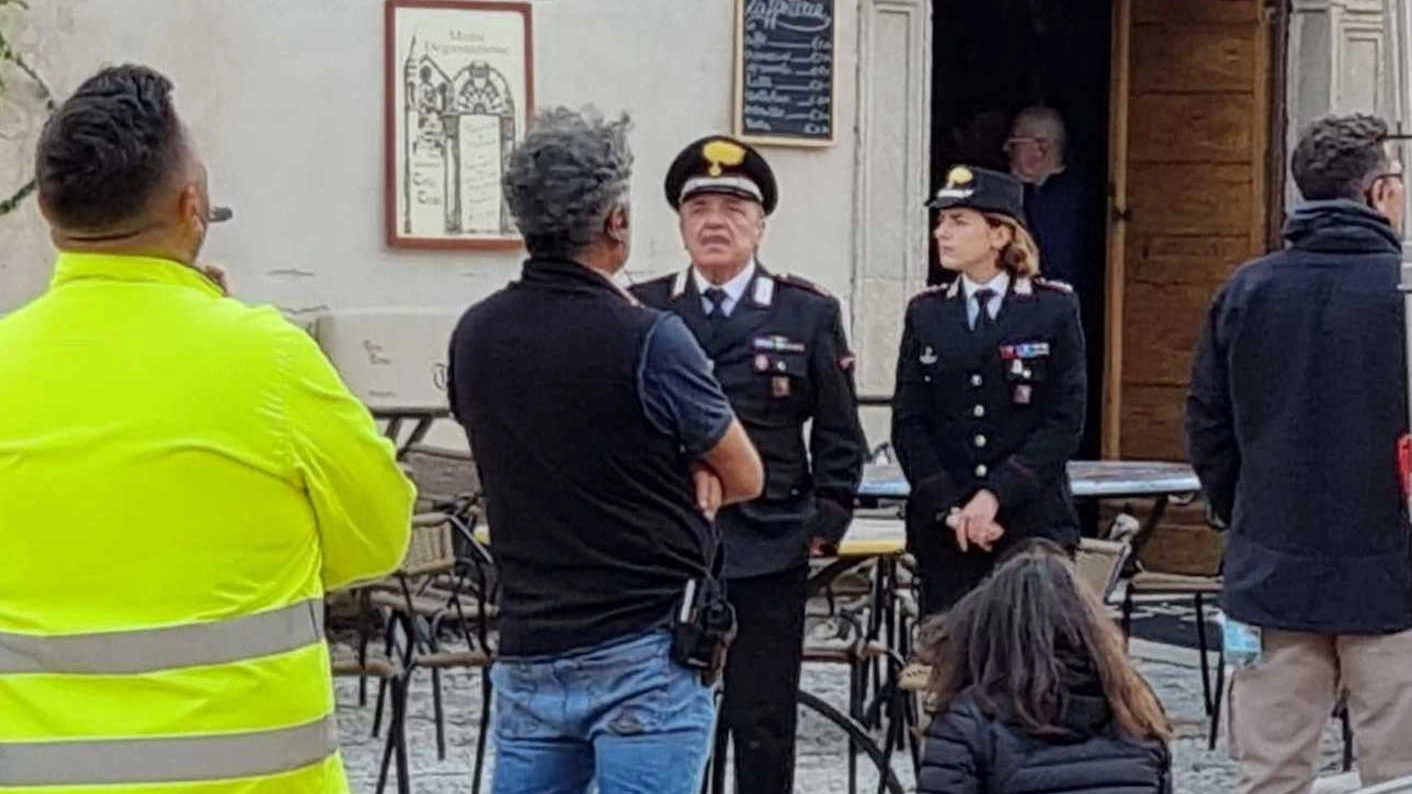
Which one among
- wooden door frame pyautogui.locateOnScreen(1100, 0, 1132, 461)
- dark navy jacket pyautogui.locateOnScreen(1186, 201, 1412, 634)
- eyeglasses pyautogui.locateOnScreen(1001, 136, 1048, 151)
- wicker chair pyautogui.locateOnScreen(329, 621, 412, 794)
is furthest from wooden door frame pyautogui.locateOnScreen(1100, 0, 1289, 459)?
dark navy jacket pyautogui.locateOnScreen(1186, 201, 1412, 634)

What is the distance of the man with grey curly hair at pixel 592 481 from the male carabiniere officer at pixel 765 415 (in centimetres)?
131

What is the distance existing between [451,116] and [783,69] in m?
1.26

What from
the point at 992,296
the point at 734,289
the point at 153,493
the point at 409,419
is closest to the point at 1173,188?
the point at 409,419

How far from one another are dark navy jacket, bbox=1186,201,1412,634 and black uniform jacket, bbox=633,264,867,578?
835mm

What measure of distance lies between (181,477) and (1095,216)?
30.6 feet

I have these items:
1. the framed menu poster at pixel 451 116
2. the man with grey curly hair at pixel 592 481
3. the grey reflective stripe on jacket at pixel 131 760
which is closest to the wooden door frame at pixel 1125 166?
the framed menu poster at pixel 451 116

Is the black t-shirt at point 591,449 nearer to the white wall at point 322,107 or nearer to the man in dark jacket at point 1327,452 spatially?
the man in dark jacket at point 1327,452

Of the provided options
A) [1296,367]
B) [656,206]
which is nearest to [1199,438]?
[1296,367]

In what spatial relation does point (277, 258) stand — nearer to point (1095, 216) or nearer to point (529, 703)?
point (1095, 216)

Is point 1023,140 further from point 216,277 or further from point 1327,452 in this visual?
point 216,277

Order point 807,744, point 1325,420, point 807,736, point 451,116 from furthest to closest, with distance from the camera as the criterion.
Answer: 1. point 451,116
2. point 807,736
3. point 807,744
4. point 1325,420

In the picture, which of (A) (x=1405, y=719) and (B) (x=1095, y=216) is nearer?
(A) (x=1405, y=719)

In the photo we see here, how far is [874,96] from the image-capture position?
10.7 m

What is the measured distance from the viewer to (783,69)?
34.2 feet
